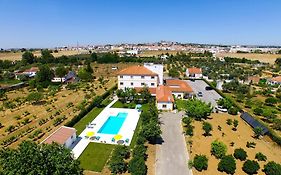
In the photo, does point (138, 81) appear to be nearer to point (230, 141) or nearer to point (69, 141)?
point (230, 141)

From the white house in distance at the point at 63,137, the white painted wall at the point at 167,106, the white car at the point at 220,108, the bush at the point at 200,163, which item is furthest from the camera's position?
the white painted wall at the point at 167,106

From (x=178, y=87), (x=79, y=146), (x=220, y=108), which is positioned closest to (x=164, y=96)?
(x=220, y=108)

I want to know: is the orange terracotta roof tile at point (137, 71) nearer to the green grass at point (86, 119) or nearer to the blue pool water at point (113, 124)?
the green grass at point (86, 119)

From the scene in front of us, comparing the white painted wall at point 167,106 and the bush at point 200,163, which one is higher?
the white painted wall at point 167,106

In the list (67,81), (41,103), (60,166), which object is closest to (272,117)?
(60,166)

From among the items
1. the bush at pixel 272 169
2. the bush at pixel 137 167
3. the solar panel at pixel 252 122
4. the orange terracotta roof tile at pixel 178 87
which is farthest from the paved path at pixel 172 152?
the orange terracotta roof tile at pixel 178 87

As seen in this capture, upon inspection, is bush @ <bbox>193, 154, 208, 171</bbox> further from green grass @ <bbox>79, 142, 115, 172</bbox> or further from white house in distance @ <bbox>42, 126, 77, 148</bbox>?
white house in distance @ <bbox>42, 126, 77, 148</bbox>
